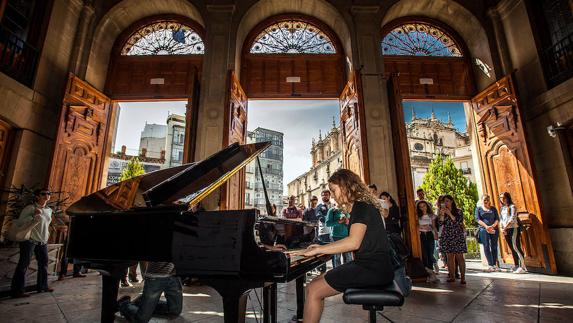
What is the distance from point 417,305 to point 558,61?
217 inches

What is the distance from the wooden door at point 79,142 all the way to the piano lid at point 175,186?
3.74 metres

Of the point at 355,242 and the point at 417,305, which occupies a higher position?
the point at 355,242

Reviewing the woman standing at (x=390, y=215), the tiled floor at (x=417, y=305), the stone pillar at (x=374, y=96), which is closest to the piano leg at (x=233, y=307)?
the tiled floor at (x=417, y=305)

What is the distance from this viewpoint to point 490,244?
203 inches

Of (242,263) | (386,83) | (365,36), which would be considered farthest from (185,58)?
(242,263)

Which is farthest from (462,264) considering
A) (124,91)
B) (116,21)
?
(116,21)

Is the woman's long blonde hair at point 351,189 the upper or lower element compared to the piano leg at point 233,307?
upper

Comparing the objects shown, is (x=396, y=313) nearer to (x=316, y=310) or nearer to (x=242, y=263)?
(x=316, y=310)

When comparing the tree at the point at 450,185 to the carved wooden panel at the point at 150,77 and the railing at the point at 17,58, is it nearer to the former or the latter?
the carved wooden panel at the point at 150,77

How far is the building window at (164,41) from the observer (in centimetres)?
659

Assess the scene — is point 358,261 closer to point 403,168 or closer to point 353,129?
point 403,168

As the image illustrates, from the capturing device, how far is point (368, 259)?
65.5 inches

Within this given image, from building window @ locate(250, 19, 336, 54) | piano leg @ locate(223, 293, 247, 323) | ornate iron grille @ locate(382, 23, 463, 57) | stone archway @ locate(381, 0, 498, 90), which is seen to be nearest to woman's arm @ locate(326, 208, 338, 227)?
piano leg @ locate(223, 293, 247, 323)

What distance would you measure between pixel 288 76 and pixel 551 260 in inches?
240
